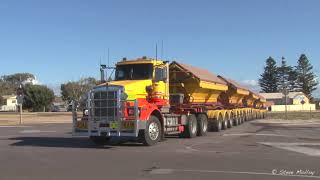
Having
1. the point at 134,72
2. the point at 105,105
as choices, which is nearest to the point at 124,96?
Answer: the point at 105,105

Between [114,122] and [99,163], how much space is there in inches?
202

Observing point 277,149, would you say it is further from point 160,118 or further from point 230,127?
point 230,127

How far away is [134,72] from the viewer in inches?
901

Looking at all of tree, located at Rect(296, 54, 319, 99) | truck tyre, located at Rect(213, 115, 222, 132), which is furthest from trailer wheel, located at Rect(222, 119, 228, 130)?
tree, located at Rect(296, 54, 319, 99)

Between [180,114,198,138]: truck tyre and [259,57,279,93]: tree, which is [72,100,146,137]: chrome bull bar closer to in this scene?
[180,114,198,138]: truck tyre

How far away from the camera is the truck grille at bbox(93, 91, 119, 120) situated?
20578mm

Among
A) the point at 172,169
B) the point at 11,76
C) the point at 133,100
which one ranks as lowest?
the point at 172,169

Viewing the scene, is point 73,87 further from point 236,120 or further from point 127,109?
point 127,109

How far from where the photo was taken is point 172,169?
13.9 metres

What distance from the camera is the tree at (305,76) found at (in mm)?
168500

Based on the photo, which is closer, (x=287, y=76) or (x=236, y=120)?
(x=236, y=120)

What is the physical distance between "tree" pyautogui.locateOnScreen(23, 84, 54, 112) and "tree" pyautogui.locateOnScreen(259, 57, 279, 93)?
3039 inches

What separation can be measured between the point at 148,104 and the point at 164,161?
619 centimetres

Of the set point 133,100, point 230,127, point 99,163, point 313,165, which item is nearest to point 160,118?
point 133,100
